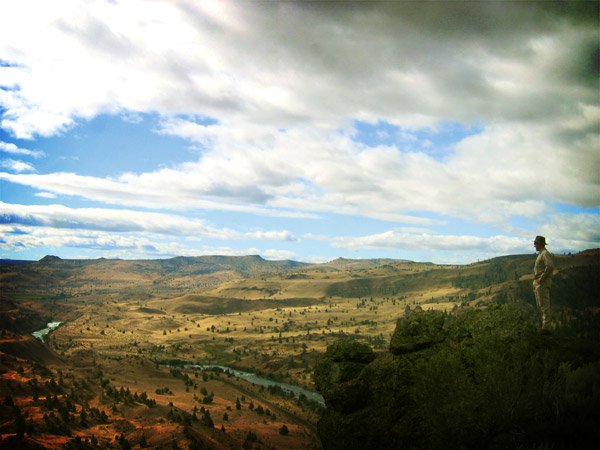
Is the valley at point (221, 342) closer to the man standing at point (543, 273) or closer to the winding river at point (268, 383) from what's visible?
the winding river at point (268, 383)

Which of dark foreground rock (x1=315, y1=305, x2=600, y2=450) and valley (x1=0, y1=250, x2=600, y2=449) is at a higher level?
dark foreground rock (x1=315, y1=305, x2=600, y2=450)

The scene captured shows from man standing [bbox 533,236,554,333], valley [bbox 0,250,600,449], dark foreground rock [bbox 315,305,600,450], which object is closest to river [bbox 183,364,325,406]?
valley [bbox 0,250,600,449]

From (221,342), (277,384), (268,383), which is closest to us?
(277,384)

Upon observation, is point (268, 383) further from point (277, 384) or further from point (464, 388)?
point (464, 388)

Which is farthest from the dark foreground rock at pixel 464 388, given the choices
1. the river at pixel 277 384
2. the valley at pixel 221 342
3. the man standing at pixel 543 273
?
the river at pixel 277 384

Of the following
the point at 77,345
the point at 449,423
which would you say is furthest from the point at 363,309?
the point at 449,423

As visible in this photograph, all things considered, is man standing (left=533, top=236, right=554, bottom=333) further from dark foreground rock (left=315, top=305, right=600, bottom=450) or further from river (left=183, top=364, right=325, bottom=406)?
river (left=183, top=364, right=325, bottom=406)

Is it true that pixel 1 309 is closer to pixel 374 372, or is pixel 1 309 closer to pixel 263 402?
pixel 263 402

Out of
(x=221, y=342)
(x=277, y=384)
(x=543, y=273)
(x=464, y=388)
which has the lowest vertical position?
(x=221, y=342)

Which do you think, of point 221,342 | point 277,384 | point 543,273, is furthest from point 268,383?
point 543,273
